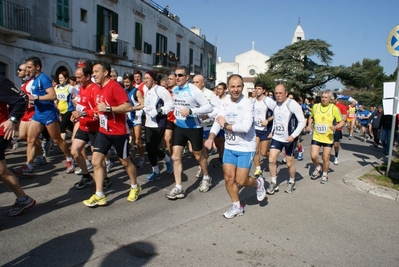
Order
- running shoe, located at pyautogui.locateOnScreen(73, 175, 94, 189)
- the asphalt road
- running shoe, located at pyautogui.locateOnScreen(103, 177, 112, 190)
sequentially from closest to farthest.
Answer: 1. the asphalt road
2. running shoe, located at pyautogui.locateOnScreen(73, 175, 94, 189)
3. running shoe, located at pyautogui.locateOnScreen(103, 177, 112, 190)

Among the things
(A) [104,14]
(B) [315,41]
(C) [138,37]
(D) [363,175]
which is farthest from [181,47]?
(D) [363,175]

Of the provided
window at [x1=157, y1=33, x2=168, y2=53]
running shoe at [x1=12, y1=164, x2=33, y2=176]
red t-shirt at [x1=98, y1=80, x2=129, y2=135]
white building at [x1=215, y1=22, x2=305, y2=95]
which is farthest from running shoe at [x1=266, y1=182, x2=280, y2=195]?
white building at [x1=215, y1=22, x2=305, y2=95]

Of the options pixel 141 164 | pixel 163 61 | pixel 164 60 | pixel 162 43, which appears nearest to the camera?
pixel 141 164

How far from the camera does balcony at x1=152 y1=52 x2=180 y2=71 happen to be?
89.4 feet

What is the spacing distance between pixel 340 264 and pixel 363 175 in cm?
441

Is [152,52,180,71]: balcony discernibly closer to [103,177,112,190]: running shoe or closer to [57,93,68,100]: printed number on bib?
[57,93,68,100]: printed number on bib

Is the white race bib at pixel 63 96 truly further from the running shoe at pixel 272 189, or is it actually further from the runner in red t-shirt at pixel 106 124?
the running shoe at pixel 272 189

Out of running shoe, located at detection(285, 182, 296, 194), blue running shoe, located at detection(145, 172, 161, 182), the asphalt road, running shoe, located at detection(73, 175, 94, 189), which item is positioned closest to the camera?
the asphalt road

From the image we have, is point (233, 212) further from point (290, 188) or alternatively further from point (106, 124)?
point (106, 124)

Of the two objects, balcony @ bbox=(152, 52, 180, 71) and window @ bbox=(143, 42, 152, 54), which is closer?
window @ bbox=(143, 42, 152, 54)

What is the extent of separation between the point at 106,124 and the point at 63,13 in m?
15.2

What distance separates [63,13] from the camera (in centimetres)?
1719

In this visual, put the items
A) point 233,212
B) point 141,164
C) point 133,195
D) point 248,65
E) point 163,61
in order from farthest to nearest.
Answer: point 248,65, point 163,61, point 141,164, point 133,195, point 233,212

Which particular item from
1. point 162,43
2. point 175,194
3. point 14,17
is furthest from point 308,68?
point 175,194
